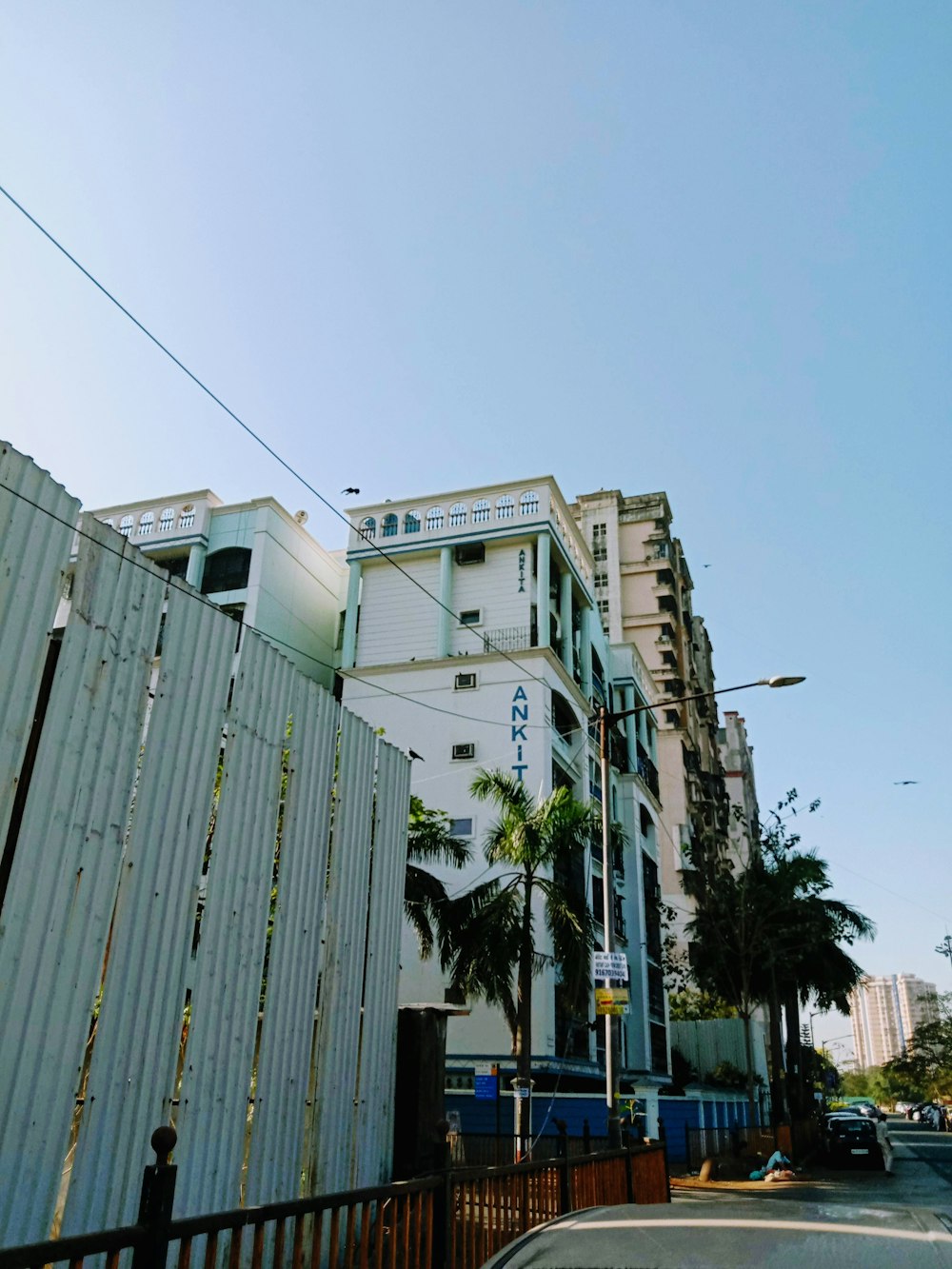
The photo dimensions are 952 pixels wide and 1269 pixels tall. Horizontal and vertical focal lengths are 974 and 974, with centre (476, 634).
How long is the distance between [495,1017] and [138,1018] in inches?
883

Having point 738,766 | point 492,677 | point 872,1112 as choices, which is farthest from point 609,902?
point 738,766

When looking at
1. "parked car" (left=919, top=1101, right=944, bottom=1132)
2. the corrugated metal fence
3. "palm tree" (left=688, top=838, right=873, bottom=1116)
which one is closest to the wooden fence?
the corrugated metal fence

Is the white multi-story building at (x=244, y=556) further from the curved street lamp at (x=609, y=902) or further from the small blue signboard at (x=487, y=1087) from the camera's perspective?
the curved street lamp at (x=609, y=902)

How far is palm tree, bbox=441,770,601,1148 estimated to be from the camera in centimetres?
1931

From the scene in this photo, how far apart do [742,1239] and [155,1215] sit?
2.15m

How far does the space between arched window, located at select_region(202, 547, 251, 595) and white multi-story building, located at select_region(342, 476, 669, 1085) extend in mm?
3789

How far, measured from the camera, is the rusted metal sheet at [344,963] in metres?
9.37

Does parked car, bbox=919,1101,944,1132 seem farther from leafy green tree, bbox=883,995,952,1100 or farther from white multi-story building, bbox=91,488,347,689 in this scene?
white multi-story building, bbox=91,488,347,689

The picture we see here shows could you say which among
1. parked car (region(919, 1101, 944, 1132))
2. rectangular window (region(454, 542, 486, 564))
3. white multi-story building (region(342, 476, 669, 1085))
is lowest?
parked car (region(919, 1101, 944, 1132))

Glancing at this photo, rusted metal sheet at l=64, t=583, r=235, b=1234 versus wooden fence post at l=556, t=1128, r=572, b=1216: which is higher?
rusted metal sheet at l=64, t=583, r=235, b=1234

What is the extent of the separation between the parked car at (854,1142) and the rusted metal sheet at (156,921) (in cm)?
2749

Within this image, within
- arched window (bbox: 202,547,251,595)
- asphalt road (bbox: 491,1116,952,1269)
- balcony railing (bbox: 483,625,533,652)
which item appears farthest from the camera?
arched window (bbox: 202,547,251,595)

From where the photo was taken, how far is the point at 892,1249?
3.32m

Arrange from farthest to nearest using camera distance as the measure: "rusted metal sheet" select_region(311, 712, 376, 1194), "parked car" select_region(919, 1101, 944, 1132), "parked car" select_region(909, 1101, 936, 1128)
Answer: "parked car" select_region(909, 1101, 936, 1128)
"parked car" select_region(919, 1101, 944, 1132)
"rusted metal sheet" select_region(311, 712, 376, 1194)
